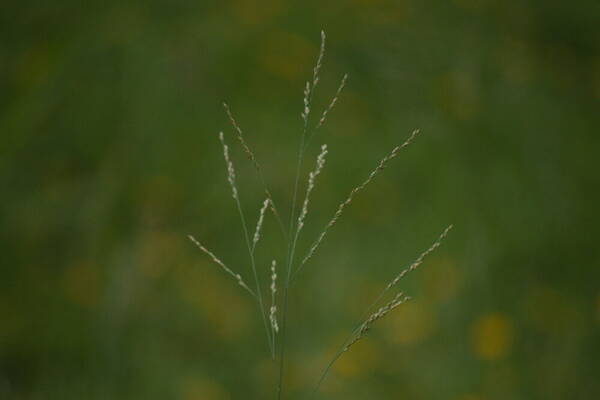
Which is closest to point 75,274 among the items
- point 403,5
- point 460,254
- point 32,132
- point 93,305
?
point 93,305

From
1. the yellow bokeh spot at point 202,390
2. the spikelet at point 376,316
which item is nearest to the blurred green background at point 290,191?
the yellow bokeh spot at point 202,390

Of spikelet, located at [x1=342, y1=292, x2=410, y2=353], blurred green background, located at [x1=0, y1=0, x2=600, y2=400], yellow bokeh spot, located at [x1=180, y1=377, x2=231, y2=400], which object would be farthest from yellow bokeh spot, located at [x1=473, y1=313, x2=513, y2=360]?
spikelet, located at [x1=342, y1=292, x2=410, y2=353]

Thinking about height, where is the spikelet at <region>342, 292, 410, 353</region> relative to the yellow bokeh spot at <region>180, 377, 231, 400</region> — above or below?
above

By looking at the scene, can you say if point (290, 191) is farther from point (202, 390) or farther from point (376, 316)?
point (376, 316)

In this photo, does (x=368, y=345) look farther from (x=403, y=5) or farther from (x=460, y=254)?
(x=403, y=5)

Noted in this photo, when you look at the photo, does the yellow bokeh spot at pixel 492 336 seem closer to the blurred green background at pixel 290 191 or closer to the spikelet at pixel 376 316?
the blurred green background at pixel 290 191

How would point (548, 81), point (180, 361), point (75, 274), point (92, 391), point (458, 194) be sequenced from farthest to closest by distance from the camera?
point (548, 81) < point (458, 194) < point (75, 274) < point (180, 361) < point (92, 391)

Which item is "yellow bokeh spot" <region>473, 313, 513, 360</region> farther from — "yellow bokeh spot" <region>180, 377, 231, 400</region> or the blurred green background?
"yellow bokeh spot" <region>180, 377, 231, 400</region>
